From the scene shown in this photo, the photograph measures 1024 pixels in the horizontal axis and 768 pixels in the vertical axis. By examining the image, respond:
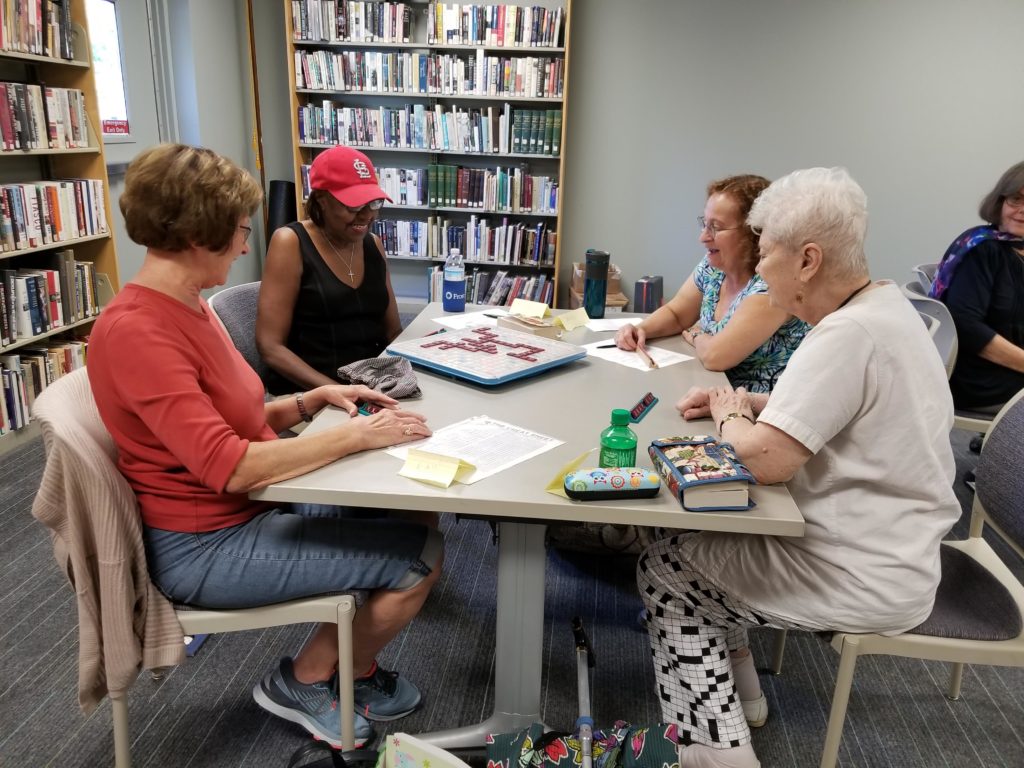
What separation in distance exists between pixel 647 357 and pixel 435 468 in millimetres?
969

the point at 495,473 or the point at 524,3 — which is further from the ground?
the point at 524,3

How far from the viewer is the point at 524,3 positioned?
14.3 ft

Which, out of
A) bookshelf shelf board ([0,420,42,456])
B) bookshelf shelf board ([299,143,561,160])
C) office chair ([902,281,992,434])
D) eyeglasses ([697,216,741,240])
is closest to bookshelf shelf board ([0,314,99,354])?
bookshelf shelf board ([0,420,42,456])

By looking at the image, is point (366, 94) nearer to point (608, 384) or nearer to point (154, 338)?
point (608, 384)

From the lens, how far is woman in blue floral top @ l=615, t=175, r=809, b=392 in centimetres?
189

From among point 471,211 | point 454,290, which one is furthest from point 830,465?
point 471,211

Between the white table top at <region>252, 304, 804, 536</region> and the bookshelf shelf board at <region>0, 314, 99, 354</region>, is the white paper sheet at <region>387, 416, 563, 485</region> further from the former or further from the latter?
the bookshelf shelf board at <region>0, 314, 99, 354</region>

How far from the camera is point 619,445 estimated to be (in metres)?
1.27

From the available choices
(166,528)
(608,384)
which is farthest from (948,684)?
(166,528)

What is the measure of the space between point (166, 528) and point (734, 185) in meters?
1.63

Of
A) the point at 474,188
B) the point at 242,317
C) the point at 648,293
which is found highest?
the point at 474,188

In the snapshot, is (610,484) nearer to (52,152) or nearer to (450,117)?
(52,152)

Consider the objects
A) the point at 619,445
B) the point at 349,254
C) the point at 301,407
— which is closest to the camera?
the point at 619,445

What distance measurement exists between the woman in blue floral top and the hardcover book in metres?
0.69
